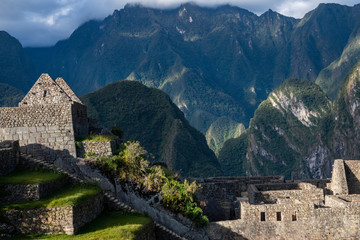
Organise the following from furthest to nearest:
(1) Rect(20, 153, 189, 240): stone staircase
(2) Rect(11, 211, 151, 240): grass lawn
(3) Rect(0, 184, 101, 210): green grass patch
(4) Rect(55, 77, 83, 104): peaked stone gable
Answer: (4) Rect(55, 77, 83, 104): peaked stone gable
(1) Rect(20, 153, 189, 240): stone staircase
(3) Rect(0, 184, 101, 210): green grass patch
(2) Rect(11, 211, 151, 240): grass lawn

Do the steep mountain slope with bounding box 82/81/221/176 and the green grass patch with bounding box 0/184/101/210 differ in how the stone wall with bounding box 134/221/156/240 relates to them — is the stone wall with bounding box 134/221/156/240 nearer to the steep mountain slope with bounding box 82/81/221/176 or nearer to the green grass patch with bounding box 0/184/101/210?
the green grass patch with bounding box 0/184/101/210

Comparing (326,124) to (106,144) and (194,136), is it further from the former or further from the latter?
(106,144)

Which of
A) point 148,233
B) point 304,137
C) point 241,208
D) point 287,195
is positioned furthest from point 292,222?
point 304,137

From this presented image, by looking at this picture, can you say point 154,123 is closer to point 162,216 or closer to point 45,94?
point 45,94

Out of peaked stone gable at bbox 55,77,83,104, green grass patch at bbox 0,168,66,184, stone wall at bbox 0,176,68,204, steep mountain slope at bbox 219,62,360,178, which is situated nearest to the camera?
stone wall at bbox 0,176,68,204

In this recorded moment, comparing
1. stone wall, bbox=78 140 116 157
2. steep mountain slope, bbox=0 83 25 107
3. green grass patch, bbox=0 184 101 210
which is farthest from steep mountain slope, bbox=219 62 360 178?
green grass patch, bbox=0 184 101 210
